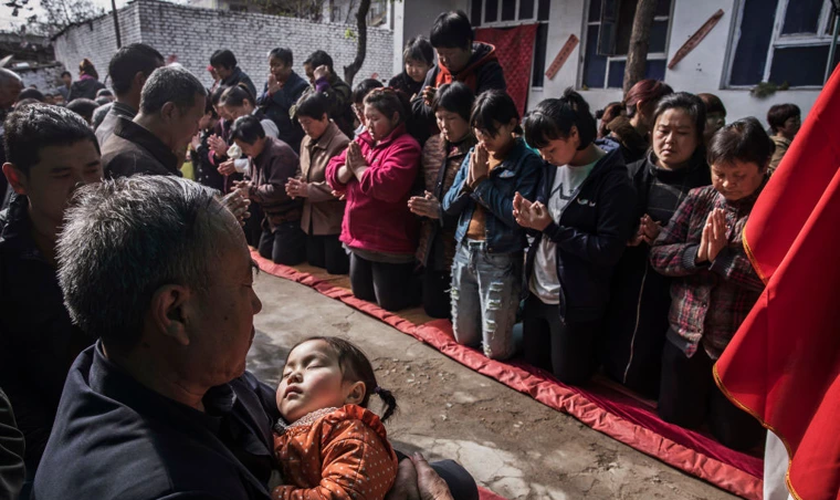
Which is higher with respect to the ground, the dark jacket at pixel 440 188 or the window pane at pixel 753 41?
the window pane at pixel 753 41

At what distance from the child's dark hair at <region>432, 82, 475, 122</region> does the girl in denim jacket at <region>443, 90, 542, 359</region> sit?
0.32 metres

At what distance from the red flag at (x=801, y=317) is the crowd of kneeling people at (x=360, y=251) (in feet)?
3.18

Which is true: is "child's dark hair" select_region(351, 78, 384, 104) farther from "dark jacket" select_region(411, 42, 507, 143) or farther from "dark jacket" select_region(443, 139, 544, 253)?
"dark jacket" select_region(443, 139, 544, 253)

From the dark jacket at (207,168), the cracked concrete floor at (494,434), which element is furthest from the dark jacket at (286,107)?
the cracked concrete floor at (494,434)

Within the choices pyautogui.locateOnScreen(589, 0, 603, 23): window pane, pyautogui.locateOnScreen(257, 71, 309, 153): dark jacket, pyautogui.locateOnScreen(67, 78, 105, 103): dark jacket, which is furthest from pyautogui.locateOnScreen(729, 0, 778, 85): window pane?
pyautogui.locateOnScreen(67, 78, 105, 103): dark jacket

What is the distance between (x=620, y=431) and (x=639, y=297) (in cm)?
77

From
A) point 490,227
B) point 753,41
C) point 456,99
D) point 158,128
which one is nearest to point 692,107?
point 490,227

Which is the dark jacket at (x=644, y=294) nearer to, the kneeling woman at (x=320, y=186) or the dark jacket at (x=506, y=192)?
the dark jacket at (x=506, y=192)

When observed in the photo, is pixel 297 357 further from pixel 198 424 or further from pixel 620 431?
pixel 620 431

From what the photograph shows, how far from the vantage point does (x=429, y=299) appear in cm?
443

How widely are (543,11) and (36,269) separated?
1026 centimetres

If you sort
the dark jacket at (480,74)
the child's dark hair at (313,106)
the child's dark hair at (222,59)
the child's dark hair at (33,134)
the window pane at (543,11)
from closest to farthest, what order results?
the child's dark hair at (33,134)
the dark jacket at (480,74)
the child's dark hair at (313,106)
the child's dark hair at (222,59)
the window pane at (543,11)

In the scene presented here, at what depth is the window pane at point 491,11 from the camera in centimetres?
1093

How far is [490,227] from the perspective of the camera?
11.6 feet
